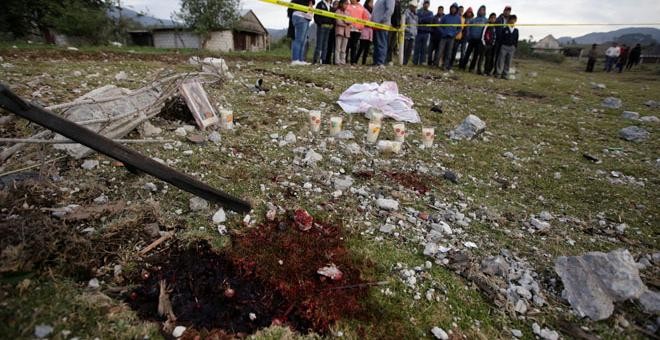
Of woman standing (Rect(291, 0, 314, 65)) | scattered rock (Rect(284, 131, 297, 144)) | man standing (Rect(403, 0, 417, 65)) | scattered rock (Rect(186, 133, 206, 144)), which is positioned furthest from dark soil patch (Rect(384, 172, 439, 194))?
man standing (Rect(403, 0, 417, 65))

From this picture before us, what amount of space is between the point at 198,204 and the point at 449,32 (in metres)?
10.9

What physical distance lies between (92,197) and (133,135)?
48.3 inches

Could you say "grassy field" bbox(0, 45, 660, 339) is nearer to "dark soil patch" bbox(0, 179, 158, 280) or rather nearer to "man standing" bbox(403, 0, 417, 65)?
"dark soil patch" bbox(0, 179, 158, 280)

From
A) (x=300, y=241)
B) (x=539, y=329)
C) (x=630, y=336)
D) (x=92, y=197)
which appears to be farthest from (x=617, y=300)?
(x=92, y=197)

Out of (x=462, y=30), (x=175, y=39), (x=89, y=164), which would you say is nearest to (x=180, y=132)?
(x=89, y=164)

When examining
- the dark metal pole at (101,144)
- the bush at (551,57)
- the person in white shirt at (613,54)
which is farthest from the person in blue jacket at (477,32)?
the bush at (551,57)

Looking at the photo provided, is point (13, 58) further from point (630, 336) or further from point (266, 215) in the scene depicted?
point (630, 336)

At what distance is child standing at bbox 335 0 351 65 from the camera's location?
951 centimetres

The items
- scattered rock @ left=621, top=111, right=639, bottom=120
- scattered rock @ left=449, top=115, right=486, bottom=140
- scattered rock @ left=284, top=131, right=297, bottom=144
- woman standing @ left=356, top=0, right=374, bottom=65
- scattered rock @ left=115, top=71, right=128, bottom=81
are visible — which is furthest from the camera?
woman standing @ left=356, top=0, right=374, bottom=65

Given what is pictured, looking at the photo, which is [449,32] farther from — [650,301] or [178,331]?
[178,331]

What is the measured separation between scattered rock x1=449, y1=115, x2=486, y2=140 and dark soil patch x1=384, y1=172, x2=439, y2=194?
1.73 m

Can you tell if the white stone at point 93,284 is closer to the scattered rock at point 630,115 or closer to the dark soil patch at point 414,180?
the dark soil patch at point 414,180

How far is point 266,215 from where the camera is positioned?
2711mm

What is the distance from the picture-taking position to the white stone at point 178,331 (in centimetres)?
169
